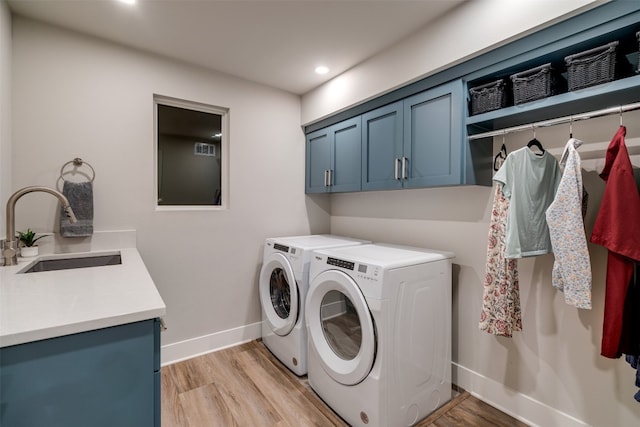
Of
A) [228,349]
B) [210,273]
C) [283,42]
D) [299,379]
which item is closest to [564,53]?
[283,42]

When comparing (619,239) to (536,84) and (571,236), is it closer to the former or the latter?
(571,236)

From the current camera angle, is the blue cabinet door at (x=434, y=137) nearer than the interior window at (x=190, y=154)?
Yes

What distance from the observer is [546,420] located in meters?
1.68

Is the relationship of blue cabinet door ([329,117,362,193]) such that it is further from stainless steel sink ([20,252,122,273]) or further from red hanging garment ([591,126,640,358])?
stainless steel sink ([20,252,122,273])

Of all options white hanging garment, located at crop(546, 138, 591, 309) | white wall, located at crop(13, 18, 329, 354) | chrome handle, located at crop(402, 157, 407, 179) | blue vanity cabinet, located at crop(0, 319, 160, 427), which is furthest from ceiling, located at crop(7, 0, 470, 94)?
blue vanity cabinet, located at crop(0, 319, 160, 427)

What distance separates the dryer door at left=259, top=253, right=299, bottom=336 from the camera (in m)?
2.28

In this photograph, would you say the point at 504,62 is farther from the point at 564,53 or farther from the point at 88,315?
the point at 88,315

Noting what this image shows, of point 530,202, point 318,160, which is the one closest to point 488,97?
point 530,202

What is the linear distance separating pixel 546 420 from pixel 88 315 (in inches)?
92.5

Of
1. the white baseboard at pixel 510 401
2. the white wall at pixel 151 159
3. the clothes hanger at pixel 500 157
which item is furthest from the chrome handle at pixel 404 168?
the white baseboard at pixel 510 401

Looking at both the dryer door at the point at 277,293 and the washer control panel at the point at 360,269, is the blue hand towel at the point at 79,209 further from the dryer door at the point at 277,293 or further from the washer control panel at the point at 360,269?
the washer control panel at the point at 360,269

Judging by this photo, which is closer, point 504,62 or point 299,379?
point 504,62

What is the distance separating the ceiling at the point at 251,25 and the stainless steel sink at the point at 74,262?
60.7 inches

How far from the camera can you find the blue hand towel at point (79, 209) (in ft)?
6.29
